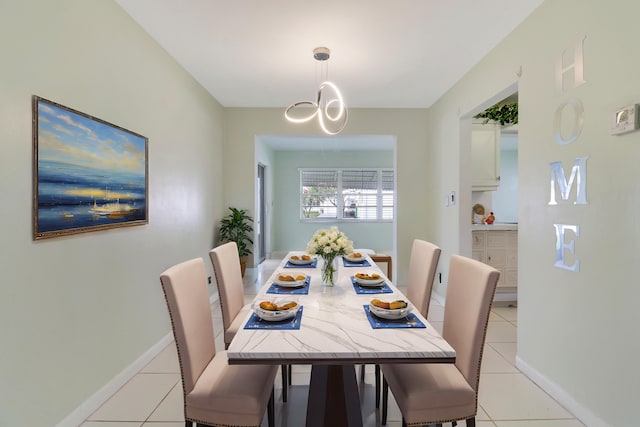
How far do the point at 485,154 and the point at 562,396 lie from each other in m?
2.96

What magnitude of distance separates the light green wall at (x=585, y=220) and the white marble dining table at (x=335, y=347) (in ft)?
3.61

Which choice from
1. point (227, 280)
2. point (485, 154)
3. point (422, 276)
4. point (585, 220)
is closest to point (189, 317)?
point (227, 280)

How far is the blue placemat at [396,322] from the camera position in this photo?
1.44 meters

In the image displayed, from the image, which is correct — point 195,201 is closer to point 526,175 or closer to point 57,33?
point 57,33

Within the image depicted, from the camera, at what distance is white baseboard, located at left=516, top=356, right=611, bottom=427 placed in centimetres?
194

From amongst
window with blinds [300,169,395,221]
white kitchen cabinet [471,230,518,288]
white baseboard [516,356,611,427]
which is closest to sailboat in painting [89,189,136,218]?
white baseboard [516,356,611,427]

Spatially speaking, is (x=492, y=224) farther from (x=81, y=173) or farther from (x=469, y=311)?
(x=81, y=173)

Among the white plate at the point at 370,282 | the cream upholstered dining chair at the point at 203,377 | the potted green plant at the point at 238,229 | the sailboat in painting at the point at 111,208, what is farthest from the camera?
the potted green plant at the point at 238,229

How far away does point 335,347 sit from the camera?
4.06 feet

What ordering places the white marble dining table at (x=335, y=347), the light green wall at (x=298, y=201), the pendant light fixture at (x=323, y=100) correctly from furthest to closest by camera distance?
the light green wall at (x=298, y=201)
the pendant light fixture at (x=323, y=100)
the white marble dining table at (x=335, y=347)

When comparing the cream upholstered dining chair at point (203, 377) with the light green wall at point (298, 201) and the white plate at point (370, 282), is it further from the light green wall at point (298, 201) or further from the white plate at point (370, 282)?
the light green wall at point (298, 201)

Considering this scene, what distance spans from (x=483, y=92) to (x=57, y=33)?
3.21 metres

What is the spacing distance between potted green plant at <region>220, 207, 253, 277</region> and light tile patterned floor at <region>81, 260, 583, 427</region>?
6.69 feet

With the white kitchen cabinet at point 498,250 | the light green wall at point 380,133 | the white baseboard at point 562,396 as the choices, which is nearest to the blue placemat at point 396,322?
the white baseboard at point 562,396
